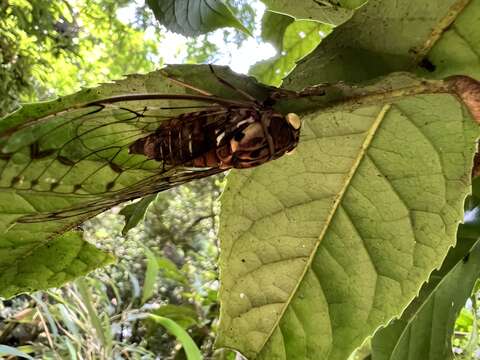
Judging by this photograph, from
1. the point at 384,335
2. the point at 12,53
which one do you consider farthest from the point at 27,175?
the point at 12,53

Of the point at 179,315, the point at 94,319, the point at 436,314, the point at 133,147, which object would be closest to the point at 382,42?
the point at 133,147

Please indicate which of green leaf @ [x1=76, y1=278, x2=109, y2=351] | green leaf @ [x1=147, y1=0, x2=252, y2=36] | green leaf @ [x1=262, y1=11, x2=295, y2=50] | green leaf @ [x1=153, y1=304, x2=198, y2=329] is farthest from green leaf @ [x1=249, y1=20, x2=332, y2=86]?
green leaf @ [x1=153, y1=304, x2=198, y2=329]

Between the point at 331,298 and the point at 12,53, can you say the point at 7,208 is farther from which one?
the point at 12,53

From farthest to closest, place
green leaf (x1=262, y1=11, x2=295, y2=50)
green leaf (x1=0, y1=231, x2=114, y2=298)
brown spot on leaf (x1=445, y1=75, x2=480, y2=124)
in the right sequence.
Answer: green leaf (x1=262, y1=11, x2=295, y2=50) → green leaf (x1=0, y1=231, x2=114, y2=298) → brown spot on leaf (x1=445, y1=75, x2=480, y2=124)

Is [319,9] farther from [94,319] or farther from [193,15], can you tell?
[94,319]

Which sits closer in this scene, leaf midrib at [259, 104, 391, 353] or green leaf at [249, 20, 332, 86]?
leaf midrib at [259, 104, 391, 353]


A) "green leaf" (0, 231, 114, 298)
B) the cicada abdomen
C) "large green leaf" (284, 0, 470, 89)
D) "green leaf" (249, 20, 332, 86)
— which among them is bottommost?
"green leaf" (0, 231, 114, 298)

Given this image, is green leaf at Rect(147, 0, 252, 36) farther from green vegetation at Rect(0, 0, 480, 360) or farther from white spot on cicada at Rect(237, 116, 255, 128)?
white spot on cicada at Rect(237, 116, 255, 128)
